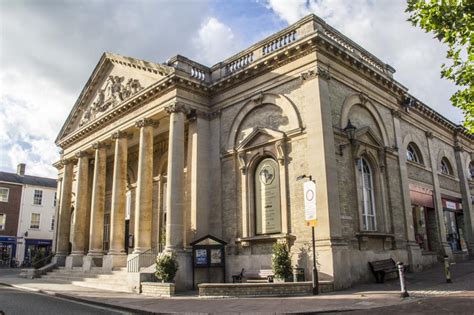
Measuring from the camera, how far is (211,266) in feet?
52.0

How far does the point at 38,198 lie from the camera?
146ft

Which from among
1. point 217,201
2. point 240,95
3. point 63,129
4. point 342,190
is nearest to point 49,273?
point 63,129

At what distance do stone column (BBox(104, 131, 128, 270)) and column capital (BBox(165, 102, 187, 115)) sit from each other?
463 centimetres

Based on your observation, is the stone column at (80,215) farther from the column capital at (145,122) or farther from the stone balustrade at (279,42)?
the stone balustrade at (279,42)

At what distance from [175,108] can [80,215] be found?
1114 cm

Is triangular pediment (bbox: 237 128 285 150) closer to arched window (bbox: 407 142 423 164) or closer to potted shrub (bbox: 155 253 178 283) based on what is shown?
potted shrub (bbox: 155 253 178 283)

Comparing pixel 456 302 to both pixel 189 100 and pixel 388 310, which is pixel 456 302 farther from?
pixel 189 100

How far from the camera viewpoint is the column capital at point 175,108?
1786cm

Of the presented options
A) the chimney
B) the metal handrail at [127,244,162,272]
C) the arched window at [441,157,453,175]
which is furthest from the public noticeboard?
the chimney

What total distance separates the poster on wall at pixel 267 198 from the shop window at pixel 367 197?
11.7 feet

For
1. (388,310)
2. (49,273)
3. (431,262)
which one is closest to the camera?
(388,310)

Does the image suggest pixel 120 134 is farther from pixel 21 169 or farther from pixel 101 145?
pixel 21 169

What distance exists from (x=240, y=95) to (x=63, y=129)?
52.4 feet

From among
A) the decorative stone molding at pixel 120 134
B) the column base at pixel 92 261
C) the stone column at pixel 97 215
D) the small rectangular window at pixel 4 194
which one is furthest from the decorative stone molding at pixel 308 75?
the small rectangular window at pixel 4 194
